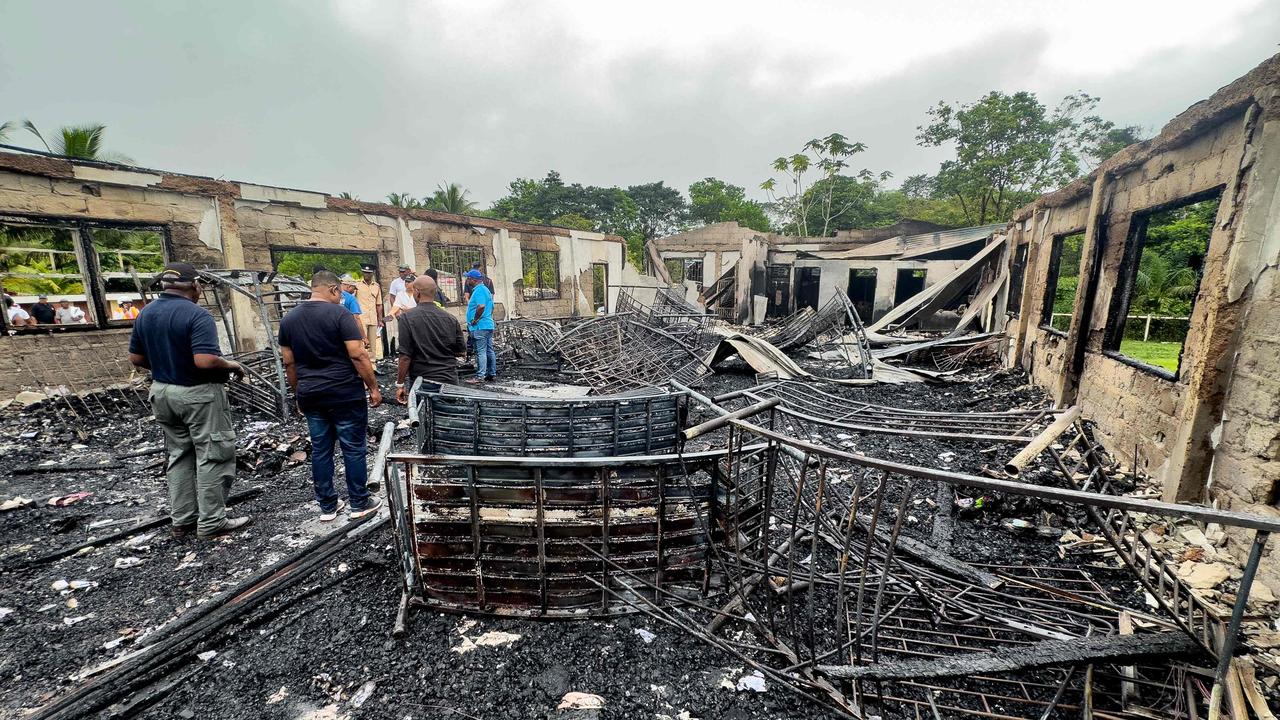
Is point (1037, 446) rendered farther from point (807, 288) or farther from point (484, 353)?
point (807, 288)

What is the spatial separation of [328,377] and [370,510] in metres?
1.05

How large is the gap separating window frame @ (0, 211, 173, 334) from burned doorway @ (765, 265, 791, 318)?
15510mm

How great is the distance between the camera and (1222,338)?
275 cm

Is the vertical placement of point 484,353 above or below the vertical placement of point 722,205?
below

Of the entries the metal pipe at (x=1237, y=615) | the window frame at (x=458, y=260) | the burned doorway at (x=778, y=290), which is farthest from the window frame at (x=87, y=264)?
the burned doorway at (x=778, y=290)

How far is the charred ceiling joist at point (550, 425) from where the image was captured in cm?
338

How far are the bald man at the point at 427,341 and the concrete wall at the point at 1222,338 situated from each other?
5201 millimetres

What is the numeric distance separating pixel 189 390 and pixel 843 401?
175 inches

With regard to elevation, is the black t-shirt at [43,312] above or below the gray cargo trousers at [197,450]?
above

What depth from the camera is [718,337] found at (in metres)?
9.36

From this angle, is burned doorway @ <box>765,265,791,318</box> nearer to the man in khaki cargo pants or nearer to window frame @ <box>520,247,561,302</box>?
window frame @ <box>520,247,561,302</box>

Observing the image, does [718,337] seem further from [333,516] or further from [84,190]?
[84,190]

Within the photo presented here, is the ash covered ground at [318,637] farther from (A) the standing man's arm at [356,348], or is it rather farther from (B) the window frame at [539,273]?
(B) the window frame at [539,273]

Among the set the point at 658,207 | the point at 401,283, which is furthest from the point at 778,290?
the point at 658,207
